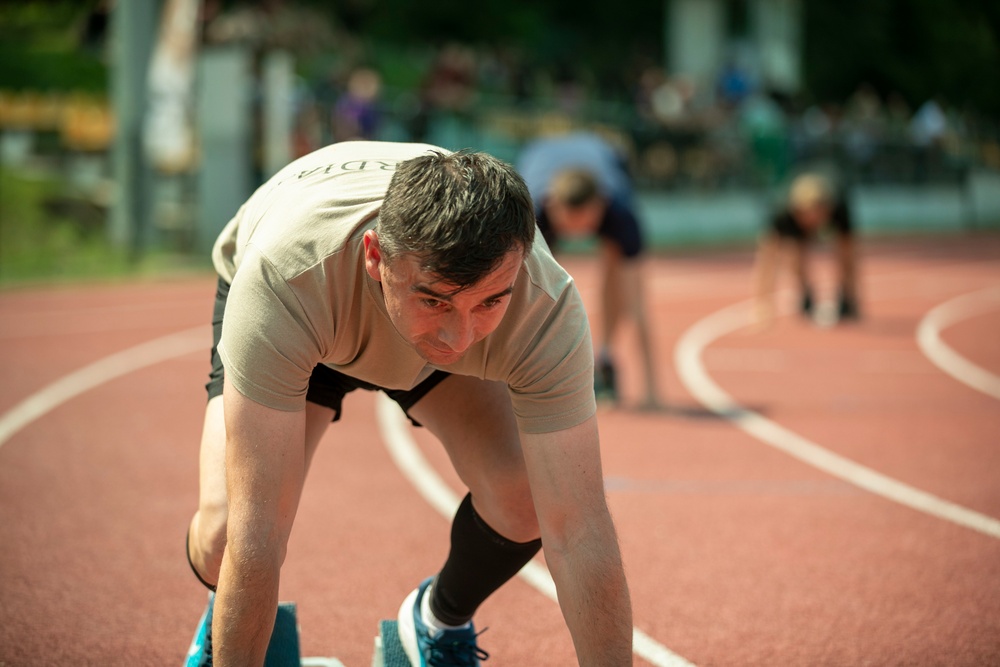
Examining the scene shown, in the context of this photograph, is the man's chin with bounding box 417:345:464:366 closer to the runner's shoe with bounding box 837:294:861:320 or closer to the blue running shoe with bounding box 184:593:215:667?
the blue running shoe with bounding box 184:593:215:667

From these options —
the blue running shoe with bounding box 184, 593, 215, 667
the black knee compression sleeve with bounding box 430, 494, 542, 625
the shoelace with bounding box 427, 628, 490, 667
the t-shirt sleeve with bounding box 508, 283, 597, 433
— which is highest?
the t-shirt sleeve with bounding box 508, 283, 597, 433

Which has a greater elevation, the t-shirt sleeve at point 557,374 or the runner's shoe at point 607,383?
the t-shirt sleeve at point 557,374

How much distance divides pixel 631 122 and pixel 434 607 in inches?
615

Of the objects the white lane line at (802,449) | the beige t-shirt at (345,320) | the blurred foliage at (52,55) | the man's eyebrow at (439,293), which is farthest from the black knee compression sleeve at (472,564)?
the blurred foliage at (52,55)

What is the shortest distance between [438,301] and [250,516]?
0.65m

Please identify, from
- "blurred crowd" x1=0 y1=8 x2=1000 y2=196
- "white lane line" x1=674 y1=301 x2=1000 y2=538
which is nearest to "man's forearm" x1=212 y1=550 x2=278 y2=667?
"white lane line" x1=674 y1=301 x2=1000 y2=538

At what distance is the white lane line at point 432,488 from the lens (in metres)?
3.74

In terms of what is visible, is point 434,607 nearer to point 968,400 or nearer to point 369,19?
point 968,400

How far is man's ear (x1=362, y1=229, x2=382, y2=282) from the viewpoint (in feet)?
8.01

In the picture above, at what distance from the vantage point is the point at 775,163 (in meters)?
20.6

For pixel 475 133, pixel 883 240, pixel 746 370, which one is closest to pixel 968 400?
pixel 746 370

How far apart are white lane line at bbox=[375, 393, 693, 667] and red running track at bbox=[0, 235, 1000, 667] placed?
0.06 metres

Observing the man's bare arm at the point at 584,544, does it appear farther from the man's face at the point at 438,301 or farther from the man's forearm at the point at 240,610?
the man's forearm at the point at 240,610

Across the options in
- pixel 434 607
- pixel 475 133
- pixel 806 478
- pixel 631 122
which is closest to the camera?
pixel 434 607
